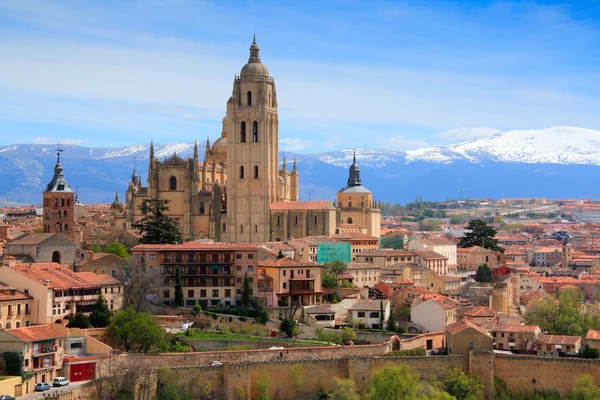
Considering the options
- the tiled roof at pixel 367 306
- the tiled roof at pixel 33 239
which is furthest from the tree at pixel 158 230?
→ the tiled roof at pixel 367 306

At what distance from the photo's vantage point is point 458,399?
54.7 metres

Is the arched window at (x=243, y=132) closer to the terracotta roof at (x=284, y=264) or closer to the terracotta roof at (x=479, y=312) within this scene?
the terracotta roof at (x=284, y=264)

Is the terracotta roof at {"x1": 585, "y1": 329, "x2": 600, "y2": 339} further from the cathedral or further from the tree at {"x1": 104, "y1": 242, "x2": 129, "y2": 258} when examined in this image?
the cathedral

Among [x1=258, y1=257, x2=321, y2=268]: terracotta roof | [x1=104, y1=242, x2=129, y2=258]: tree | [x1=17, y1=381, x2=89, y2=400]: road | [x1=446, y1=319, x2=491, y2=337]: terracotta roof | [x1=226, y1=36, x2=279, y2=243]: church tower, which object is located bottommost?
[x1=17, y1=381, x2=89, y2=400]: road

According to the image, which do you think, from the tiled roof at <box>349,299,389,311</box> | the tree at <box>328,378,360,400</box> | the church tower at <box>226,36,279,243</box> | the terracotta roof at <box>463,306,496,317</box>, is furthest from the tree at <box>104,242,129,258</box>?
the tree at <box>328,378,360,400</box>

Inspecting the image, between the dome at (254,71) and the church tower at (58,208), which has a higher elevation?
the dome at (254,71)

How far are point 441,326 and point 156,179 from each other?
38.1 metres

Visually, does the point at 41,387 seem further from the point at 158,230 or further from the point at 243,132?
the point at 243,132

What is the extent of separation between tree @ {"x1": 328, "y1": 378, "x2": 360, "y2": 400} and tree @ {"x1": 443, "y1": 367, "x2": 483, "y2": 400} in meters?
4.58

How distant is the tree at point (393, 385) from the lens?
52.0 meters

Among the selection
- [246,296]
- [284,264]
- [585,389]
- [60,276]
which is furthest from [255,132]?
[585,389]

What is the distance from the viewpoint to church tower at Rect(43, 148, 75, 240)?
251ft

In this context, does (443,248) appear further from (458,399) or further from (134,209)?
Answer: (458,399)

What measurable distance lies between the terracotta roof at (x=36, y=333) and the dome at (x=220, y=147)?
176ft
